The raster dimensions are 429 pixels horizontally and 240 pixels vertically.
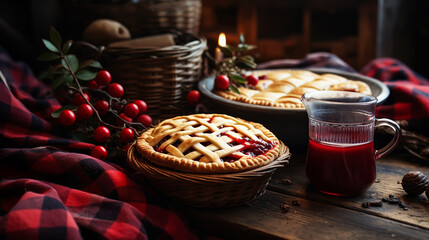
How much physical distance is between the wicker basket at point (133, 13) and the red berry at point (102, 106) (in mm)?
602

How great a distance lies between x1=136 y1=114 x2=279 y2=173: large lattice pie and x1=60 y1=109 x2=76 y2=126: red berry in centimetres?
20

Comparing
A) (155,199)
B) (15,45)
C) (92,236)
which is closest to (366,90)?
(155,199)

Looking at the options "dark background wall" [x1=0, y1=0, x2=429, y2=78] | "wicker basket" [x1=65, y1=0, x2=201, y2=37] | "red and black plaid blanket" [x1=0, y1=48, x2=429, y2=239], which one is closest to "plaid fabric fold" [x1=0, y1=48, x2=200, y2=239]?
"red and black plaid blanket" [x1=0, y1=48, x2=429, y2=239]

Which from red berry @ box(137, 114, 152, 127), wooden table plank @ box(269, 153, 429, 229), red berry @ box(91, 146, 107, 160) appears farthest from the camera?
red berry @ box(137, 114, 152, 127)

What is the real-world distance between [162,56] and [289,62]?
740 mm

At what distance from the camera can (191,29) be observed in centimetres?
185

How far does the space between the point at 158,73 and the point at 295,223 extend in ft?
2.05

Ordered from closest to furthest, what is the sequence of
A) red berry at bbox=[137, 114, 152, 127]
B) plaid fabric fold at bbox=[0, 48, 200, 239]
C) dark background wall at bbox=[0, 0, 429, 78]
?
plaid fabric fold at bbox=[0, 48, 200, 239] < red berry at bbox=[137, 114, 152, 127] < dark background wall at bbox=[0, 0, 429, 78]

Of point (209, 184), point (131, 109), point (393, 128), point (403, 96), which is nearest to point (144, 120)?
point (131, 109)

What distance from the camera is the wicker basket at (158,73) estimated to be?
123cm

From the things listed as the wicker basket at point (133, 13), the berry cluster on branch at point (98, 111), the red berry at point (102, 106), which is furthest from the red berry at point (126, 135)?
the wicker basket at point (133, 13)

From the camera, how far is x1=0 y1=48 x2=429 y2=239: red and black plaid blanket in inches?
29.9

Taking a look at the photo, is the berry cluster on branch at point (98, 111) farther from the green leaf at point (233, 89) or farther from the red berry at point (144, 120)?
the green leaf at point (233, 89)

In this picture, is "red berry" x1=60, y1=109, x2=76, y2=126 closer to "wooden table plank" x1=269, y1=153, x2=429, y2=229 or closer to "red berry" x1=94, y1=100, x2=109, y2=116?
"red berry" x1=94, y1=100, x2=109, y2=116
